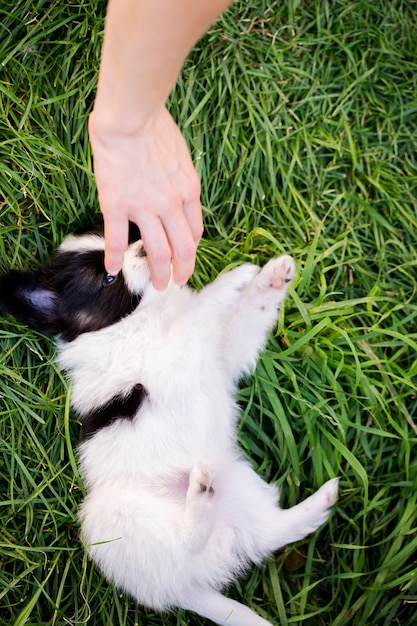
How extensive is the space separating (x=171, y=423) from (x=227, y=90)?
186 centimetres

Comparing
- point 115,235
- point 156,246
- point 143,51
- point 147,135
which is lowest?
point 156,246

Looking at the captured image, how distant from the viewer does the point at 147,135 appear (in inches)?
70.9

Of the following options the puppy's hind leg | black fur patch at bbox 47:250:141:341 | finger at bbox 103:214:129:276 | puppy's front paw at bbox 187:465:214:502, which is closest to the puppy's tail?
the puppy's hind leg

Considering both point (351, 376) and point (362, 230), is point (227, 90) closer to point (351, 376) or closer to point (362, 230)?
point (362, 230)

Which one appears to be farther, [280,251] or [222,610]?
[280,251]

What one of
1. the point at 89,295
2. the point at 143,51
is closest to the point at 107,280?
the point at 89,295

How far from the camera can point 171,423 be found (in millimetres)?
2398

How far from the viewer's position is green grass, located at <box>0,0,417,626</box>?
2695mm

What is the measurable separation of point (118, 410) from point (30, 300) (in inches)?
25.0

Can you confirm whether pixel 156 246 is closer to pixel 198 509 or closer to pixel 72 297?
pixel 72 297

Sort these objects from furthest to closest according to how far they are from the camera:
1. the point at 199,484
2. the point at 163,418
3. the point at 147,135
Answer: the point at 163,418 → the point at 199,484 → the point at 147,135

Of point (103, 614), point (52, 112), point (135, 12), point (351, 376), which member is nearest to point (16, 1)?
point (52, 112)

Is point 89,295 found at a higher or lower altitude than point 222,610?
higher

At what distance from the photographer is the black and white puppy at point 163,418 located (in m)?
2.34
